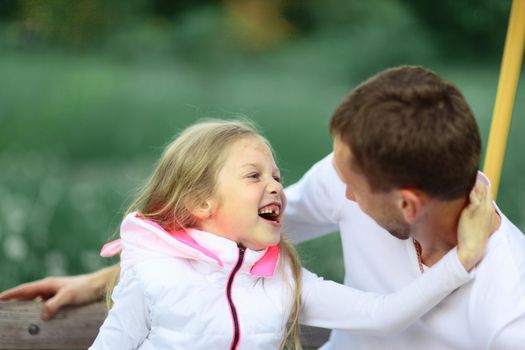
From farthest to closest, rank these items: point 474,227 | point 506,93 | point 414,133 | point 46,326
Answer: point 46,326 → point 506,93 → point 474,227 → point 414,133

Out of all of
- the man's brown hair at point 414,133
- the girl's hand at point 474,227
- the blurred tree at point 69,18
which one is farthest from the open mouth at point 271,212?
the blurred tree at point 69,18

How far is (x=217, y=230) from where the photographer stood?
1.89 meters

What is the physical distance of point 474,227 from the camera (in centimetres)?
167

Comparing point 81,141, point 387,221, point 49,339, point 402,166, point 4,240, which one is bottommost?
point 4,240

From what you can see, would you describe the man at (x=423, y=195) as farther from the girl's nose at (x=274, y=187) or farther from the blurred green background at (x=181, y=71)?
the blurred green background at (x=181, y=71)

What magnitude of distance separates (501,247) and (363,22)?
205 inches

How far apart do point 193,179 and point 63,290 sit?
1.67 ft

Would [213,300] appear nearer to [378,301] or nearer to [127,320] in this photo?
[127,320]

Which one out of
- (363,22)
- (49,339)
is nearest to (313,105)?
(363,22)

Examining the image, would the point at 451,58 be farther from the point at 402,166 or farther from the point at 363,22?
the point at 402,166

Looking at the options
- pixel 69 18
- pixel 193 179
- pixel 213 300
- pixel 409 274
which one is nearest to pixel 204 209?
pixel 193 179

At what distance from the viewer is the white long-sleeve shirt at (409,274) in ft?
5.49

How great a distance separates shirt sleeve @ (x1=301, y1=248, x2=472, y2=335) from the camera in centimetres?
169

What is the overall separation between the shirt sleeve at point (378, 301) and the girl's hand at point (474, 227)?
23 millimetres
